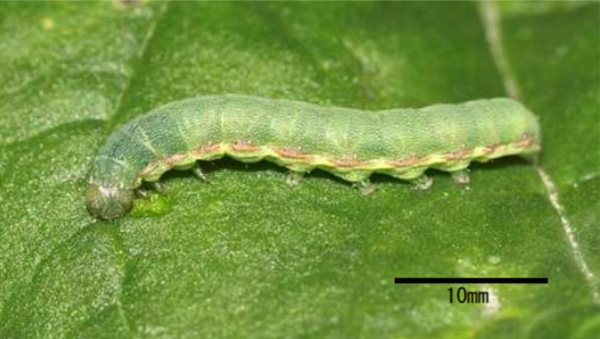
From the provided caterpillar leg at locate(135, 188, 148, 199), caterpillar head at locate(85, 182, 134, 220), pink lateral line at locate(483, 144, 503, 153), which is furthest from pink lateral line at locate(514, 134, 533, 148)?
caterpillar head at locate(85, 182, 134, 220)

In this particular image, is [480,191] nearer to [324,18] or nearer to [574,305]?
[574,305]

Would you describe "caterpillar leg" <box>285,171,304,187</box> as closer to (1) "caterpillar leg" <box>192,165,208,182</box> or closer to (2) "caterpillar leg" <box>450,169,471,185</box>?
(1) "caterpillar leg" <box>192,165,208,182</box>

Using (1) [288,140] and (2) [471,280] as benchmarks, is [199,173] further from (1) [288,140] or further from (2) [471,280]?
(2) [471,280]

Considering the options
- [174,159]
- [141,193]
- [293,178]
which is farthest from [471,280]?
[141,193]

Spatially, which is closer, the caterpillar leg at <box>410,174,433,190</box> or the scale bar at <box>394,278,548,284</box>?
the scale bar at <box>394,278,548,284</box>

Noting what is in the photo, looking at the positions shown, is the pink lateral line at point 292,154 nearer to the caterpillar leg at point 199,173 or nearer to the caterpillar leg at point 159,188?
the caterpillar leg at point 199,173

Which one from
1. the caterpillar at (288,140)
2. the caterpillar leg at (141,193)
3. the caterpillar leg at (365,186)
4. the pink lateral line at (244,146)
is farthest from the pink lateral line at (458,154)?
the caterpillar leg at (141,193)

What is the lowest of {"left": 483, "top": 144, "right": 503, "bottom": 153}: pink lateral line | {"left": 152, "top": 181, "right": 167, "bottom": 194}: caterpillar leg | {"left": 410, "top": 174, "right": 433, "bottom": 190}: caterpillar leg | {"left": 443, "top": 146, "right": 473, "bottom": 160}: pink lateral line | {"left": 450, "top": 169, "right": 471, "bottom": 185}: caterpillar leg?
{"left": 152, "top": 181, "right": 167, "bottom": 194}: caterpillar leg

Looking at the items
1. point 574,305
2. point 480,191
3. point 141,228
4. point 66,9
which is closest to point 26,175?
point 141,228
